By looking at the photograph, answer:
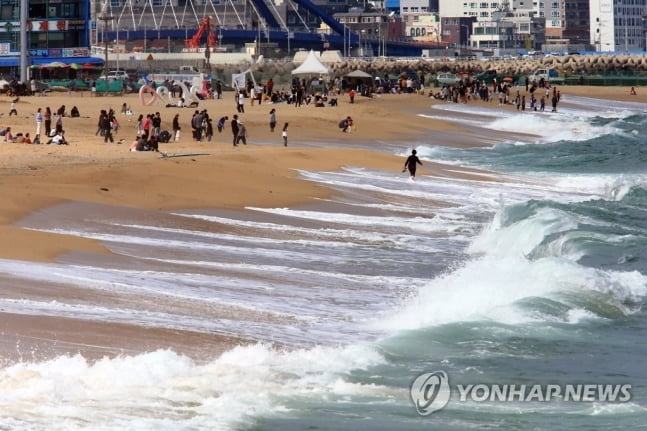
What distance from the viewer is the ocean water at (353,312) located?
1285 cm

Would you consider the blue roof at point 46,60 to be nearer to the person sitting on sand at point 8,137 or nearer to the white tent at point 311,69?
the white tent at point 311,69

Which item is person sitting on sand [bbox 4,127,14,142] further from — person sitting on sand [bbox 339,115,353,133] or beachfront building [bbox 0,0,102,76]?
beachfront building [bbox 0,0,102,76]

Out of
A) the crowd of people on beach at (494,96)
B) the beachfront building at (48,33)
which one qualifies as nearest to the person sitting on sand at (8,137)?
the crowd of people on beach at (494,96)

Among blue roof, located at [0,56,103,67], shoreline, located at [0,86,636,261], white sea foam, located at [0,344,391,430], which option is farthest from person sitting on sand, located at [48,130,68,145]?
blue roof, located at [0,56,103,67]

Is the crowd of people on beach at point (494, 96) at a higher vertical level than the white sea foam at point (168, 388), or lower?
higher

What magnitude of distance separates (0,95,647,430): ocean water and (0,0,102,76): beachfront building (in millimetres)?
64273

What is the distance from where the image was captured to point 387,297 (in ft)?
61.3

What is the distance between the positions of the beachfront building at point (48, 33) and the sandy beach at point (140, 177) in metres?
35.6

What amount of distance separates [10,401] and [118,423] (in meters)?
1.08

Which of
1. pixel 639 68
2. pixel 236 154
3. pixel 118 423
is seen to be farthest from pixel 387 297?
pixel 639 68

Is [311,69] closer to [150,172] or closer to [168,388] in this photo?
[150,172]

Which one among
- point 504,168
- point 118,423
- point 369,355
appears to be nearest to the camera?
point 118,423

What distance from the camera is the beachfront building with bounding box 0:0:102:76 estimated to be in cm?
9162

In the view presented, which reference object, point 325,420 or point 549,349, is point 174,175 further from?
point 325,420
